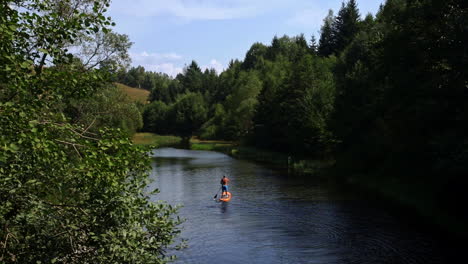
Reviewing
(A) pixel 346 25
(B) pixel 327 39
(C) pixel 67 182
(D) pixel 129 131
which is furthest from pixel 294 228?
(B) pixel 327 39

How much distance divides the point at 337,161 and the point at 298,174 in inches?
217

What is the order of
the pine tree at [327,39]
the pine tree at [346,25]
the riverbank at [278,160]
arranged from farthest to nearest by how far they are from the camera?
the pine tree at [327,39] → the pine tree at [346,25] → the riverbank at [278,160]

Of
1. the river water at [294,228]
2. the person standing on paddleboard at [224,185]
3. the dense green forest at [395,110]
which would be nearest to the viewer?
the river water at [294,228]

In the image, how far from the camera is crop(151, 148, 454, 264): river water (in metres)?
22.6

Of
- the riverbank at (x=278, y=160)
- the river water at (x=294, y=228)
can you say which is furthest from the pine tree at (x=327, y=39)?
the river water at (x=294, y=228)

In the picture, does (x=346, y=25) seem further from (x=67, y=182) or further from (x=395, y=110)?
(x=67, y=182)

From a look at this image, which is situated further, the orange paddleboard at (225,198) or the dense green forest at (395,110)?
the orange paddleboard at (225,198)

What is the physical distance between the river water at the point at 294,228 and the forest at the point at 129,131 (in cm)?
290

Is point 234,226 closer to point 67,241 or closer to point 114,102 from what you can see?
point 114,102

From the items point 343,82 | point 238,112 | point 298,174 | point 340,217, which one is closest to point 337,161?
point 298,174

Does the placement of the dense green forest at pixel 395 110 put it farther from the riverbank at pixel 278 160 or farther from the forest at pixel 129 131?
the riverbank at pixel 278 160

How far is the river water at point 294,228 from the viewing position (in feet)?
74.3

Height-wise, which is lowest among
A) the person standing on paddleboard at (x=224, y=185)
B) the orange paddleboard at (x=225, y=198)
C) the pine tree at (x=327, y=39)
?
the orange paddleboard at (x=225, y=198)

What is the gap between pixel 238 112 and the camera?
116562mm
